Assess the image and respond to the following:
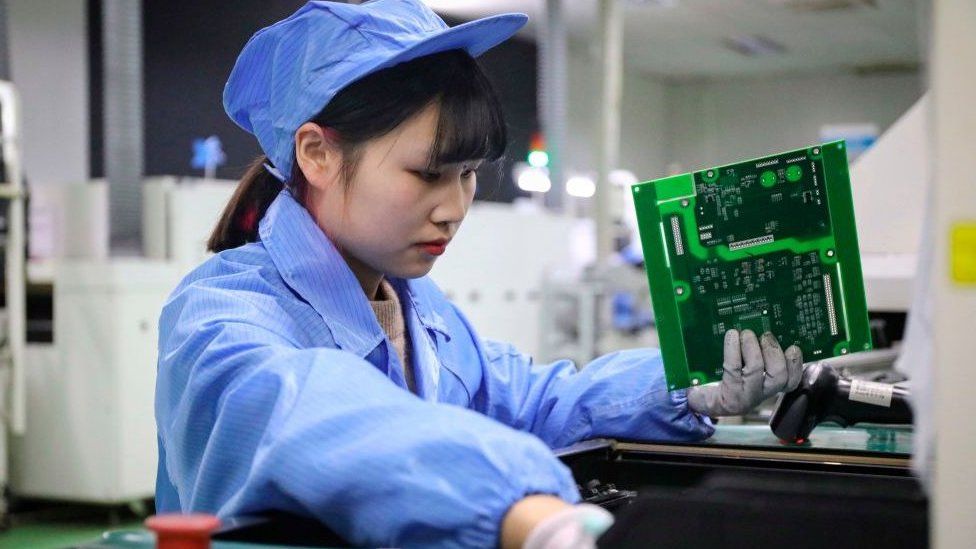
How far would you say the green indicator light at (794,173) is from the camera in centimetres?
102

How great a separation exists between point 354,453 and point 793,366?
606mm

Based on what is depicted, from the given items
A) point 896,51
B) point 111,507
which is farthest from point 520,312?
point 896,51

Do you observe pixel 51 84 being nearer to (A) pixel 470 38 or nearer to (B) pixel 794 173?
(A) pixel 470 38

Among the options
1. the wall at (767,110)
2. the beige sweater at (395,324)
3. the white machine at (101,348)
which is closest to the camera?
the beige sweater at (395,324)

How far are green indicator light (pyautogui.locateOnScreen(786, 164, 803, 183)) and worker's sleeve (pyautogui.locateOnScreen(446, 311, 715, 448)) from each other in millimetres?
293

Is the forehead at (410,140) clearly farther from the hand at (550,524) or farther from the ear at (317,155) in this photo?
the hand at (550,524)

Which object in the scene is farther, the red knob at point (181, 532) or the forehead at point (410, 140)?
the forehead at point (410, 140)

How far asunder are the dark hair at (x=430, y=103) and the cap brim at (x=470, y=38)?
0.02 meters

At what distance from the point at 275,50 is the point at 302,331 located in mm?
298

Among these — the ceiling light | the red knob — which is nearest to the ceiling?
the ceiling light

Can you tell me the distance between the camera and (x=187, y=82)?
19.8 ft

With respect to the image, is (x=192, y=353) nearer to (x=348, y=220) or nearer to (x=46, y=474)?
(x=348, y=220)

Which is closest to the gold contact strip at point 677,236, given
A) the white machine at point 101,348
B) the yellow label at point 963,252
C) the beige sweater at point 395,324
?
the beige sweater at point 395,324

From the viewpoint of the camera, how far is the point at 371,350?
1.00 meters
